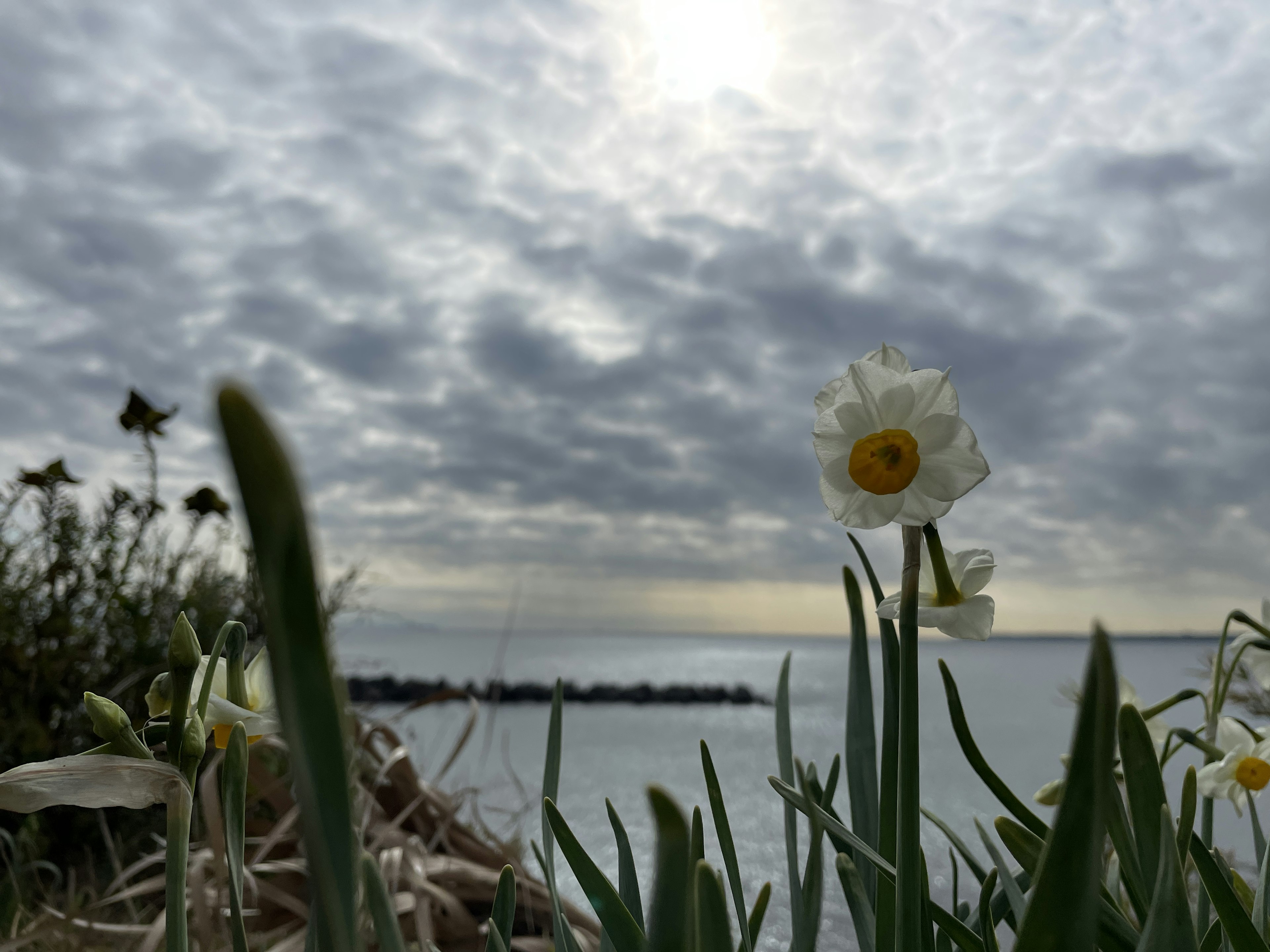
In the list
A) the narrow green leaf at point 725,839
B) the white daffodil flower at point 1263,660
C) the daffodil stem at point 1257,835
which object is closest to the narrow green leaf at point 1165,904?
the narrow green leaf at point 725,839

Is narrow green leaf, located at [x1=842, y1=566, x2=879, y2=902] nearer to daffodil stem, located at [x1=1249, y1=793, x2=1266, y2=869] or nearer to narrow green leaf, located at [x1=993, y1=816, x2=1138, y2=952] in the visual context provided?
narrow green leaf, located at [x1=993, y1=816, x2=1138, y2=952]

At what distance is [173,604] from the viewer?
174cm

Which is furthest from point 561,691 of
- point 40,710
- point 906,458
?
point 40,710

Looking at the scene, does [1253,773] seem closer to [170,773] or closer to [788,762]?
[788,762]

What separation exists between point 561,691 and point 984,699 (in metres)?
3.17

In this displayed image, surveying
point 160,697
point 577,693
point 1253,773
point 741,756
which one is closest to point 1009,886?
point 1253,773

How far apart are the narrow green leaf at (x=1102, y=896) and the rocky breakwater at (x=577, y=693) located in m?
1.73

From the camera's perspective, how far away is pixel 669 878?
16cm

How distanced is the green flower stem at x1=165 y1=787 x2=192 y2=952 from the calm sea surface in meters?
0.19

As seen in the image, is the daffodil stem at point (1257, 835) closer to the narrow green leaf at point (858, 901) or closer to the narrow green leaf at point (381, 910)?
the narrow green leaf at point (858, 901)

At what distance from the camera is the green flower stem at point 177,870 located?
9.1 inches

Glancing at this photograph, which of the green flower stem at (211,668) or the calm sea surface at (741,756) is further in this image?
the calm sea surface at (741,756)

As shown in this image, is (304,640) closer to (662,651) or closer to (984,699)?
(984,699)

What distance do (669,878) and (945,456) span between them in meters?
0.18
